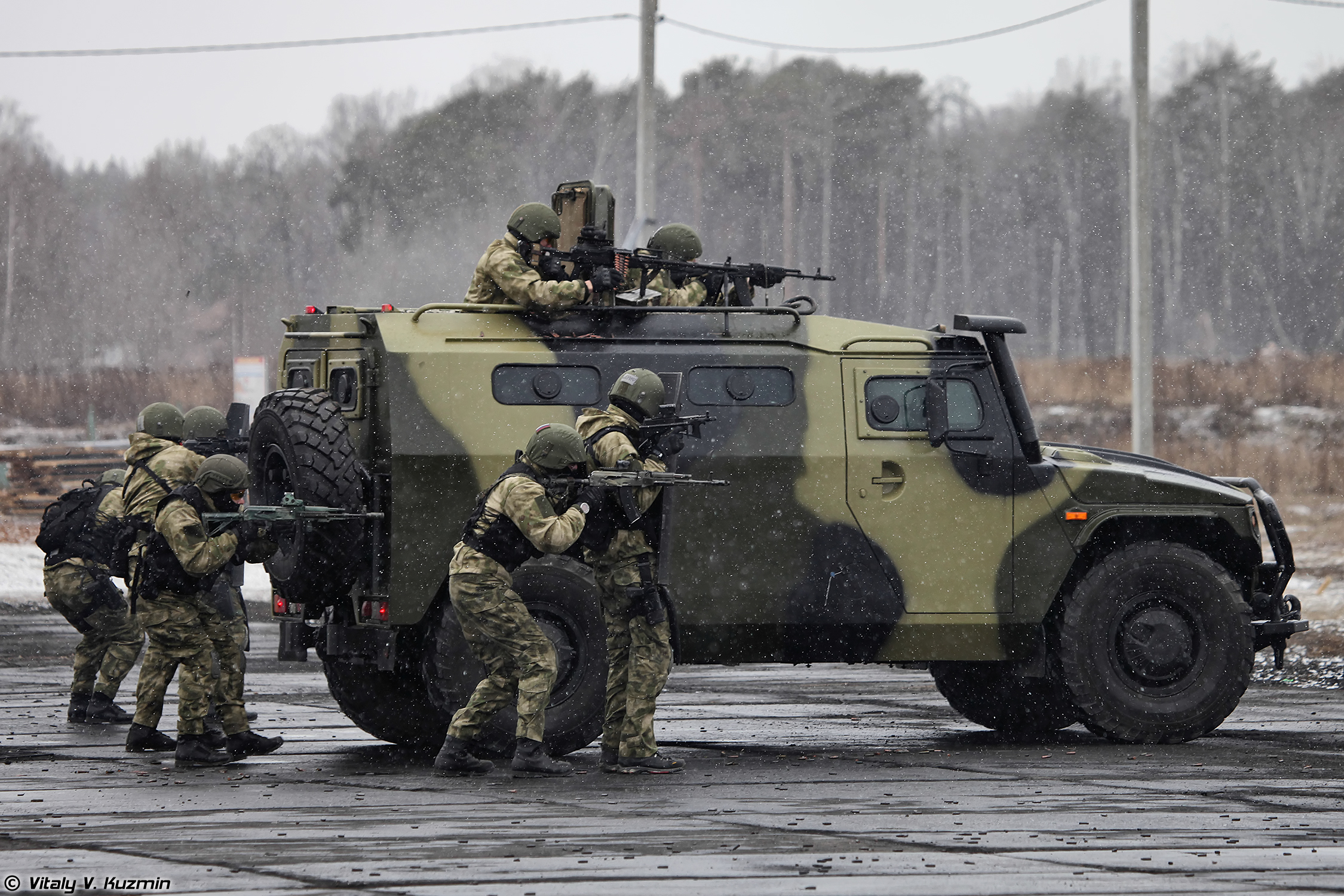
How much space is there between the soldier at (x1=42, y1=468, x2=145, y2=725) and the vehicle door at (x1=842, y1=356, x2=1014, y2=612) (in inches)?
205

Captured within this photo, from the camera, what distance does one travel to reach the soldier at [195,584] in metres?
10.3

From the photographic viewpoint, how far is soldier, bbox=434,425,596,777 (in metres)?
9.58

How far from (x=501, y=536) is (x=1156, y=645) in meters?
4.01

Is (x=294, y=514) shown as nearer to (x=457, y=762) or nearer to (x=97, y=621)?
(x=457, y=762)

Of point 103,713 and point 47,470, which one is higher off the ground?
point 47,470

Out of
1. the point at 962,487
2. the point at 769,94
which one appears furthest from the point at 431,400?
the point at 769,94

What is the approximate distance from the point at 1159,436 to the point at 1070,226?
46.0 ft

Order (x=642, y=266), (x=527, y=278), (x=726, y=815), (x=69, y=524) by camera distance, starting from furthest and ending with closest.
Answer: (x=69, y=524) → (x=642, y=266) → (x=527, y=278) → (x=726, y=815)

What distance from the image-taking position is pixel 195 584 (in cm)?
1040

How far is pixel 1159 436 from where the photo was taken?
37.9 metres

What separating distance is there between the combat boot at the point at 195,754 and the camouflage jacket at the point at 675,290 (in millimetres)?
3735

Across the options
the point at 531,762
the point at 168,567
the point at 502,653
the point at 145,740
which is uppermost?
the point at 168,567

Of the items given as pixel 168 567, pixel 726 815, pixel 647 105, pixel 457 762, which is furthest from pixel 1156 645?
pixel 647 105

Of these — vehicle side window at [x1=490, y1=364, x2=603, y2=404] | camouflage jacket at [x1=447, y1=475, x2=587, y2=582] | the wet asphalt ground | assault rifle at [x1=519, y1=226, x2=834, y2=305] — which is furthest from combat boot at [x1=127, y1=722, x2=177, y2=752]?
assault rifle at [x1=519, y1=226, x2=834, y2=305]
